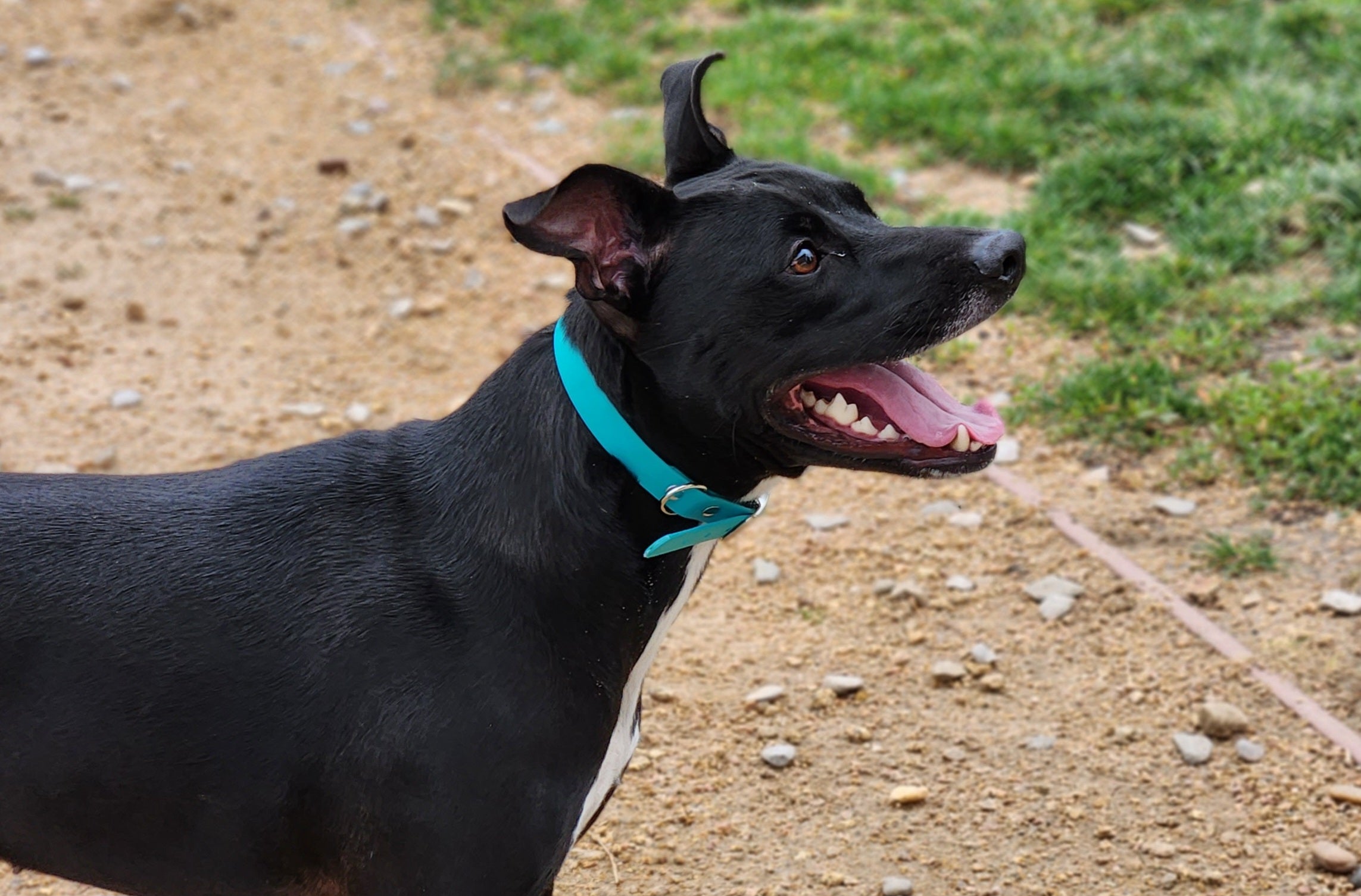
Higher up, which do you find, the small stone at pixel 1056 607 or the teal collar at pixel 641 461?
the teal collar at pixel 641 461

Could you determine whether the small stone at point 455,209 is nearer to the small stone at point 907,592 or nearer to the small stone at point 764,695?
the small stone at point 907,592

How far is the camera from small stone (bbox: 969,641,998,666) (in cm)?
414

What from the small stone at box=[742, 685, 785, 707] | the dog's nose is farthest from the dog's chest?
the small stone at box=[742, 685, 785, 707]

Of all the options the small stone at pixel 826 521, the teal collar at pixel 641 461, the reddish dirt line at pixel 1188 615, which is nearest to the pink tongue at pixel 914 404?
the teal collar at pixel 641 461

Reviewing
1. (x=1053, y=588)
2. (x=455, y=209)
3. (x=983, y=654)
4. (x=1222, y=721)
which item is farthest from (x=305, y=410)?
(x=1222, y=721)

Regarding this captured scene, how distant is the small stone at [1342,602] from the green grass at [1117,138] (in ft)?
1.48

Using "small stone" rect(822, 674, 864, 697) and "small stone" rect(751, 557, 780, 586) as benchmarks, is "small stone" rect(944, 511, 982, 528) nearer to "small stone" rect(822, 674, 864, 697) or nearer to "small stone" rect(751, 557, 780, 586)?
"small stone" rect(751, 557, 780, 586)

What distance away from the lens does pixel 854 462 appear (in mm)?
2543

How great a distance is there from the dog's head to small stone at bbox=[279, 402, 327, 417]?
2.95m

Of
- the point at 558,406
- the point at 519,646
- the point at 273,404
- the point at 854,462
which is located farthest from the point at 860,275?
the point at 273,404

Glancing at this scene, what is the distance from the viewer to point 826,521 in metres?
4.75

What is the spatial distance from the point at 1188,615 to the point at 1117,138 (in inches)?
107

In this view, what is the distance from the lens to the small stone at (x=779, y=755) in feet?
12.5

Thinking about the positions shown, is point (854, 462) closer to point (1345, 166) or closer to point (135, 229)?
point (1345, 166)
